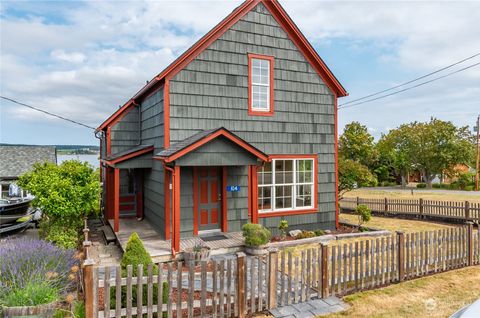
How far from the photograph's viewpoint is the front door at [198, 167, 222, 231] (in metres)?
10.5

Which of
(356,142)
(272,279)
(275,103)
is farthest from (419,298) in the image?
(356,142)

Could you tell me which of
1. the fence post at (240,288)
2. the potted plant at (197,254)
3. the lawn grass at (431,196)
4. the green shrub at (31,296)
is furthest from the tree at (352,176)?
the lawn grass at (431,196)

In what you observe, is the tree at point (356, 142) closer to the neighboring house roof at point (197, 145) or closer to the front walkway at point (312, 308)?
the neighboring house roof at point (197, 145)

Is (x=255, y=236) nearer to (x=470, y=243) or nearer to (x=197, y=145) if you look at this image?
(x=197, y=145)

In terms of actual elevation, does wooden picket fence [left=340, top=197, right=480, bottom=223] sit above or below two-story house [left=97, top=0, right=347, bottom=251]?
below

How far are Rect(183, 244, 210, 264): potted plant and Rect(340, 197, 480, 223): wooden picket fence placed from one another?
13.1m

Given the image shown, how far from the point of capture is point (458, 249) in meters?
7.85

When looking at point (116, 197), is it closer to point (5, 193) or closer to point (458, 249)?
point (458, 249)

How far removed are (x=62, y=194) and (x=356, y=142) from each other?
32.4 meters

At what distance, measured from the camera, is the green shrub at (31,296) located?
4.87 m

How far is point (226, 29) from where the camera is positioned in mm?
10531

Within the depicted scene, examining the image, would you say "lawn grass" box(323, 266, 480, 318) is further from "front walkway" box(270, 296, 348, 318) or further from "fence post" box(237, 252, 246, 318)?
"fence post" box(237, 252, 246, 318)

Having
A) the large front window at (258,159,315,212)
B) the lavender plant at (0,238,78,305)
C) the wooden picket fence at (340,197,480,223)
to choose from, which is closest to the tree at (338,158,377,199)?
the wooden picket fence at (340,197,480,223)

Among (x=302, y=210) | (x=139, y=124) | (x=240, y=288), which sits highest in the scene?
(x=139, y=124)
